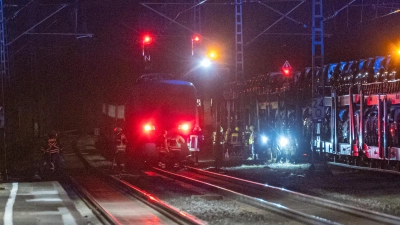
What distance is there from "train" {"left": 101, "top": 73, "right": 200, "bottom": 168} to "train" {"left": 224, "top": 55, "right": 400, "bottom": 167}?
4.94 m

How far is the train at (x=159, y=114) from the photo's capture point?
91.4ft

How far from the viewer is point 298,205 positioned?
50.5 ft

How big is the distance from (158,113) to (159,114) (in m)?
0.06

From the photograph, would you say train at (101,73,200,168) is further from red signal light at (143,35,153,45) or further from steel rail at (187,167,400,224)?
steel rail at (187,167,400,224)

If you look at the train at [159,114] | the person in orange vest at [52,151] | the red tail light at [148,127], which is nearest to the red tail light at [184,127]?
the train at [159,114]

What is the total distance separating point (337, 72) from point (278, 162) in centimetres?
483

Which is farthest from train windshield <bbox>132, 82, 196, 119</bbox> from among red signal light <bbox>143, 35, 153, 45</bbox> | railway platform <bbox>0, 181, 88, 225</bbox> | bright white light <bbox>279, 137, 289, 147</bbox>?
railway platform <bbox>0, 181, 88, 225</bbox>

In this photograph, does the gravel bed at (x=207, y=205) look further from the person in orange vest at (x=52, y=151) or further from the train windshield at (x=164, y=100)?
the train windshield at (x=164, y=100)

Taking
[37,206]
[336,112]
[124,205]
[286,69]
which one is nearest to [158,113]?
[286,69]

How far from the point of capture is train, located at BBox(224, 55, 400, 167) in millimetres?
23859

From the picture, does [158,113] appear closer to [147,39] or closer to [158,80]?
[158,80]

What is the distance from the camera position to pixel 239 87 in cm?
3519

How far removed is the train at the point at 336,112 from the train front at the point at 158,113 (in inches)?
200

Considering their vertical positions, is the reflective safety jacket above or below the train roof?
below
